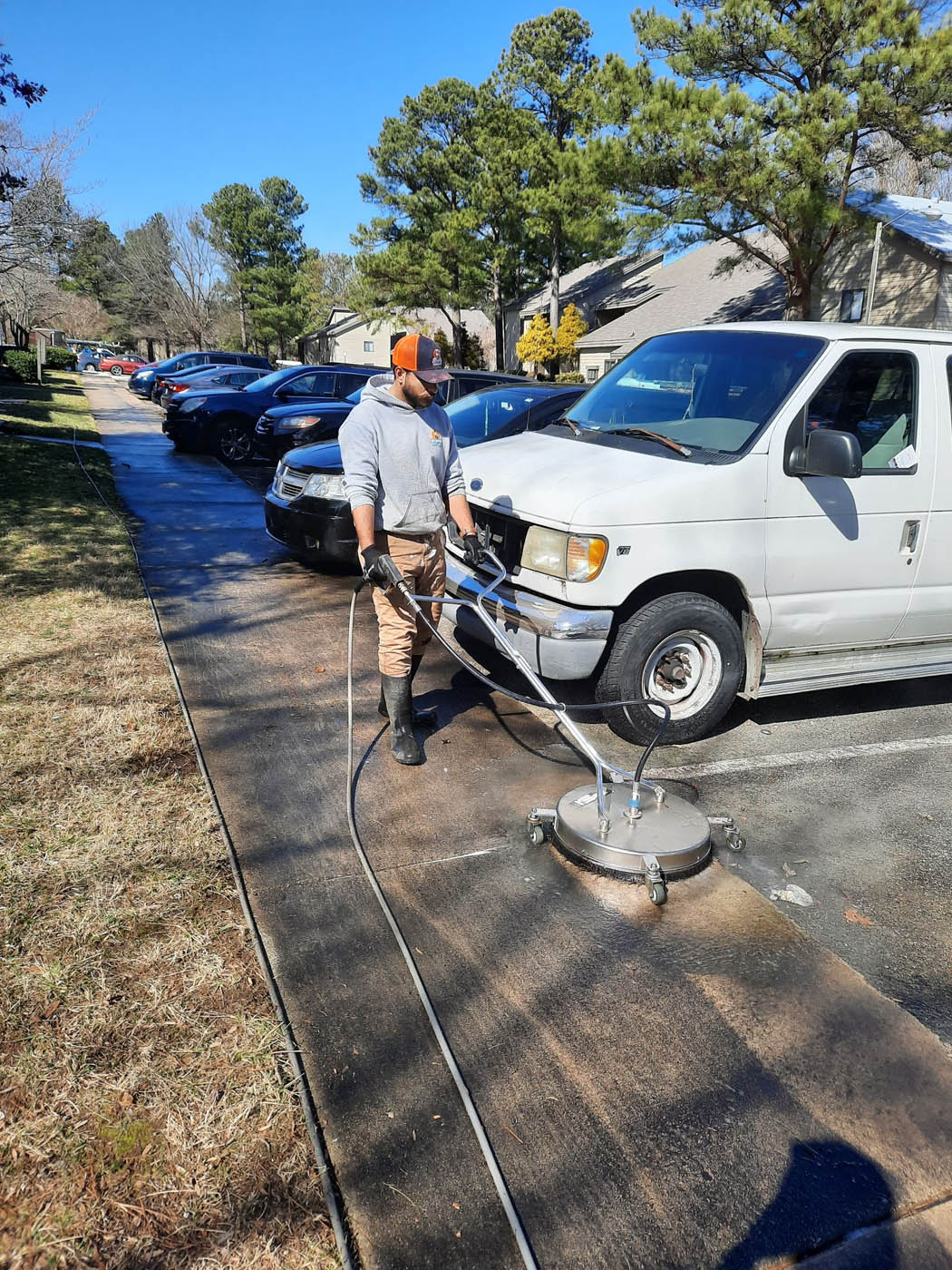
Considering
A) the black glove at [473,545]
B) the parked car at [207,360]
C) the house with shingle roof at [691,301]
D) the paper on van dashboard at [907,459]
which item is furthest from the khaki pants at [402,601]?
the parked car at [207,360]

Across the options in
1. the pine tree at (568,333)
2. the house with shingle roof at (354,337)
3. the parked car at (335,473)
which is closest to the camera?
the parked car at (335,473)

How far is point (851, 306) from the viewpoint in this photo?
74.0ft

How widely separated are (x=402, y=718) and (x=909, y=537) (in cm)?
296

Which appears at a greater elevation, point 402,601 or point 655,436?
point 655,436

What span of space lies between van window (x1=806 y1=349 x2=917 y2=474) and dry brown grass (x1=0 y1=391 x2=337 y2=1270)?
152 inches

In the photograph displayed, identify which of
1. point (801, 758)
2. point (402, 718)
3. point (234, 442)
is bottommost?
point (801, 758)

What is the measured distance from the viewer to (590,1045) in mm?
2613

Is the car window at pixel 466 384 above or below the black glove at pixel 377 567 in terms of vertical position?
above

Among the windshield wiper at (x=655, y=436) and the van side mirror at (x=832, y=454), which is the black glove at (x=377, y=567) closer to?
the windshield wiper at (x=655, y=436)

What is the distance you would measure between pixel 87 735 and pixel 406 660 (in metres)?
1.63

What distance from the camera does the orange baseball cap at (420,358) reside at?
402 centimetres

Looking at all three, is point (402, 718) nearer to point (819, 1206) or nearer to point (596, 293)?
point (819, 1206)

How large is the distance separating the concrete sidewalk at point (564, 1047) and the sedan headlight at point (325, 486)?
120 inches

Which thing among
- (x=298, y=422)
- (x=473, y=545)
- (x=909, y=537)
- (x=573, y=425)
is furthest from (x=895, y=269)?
(x=473, y=545)
